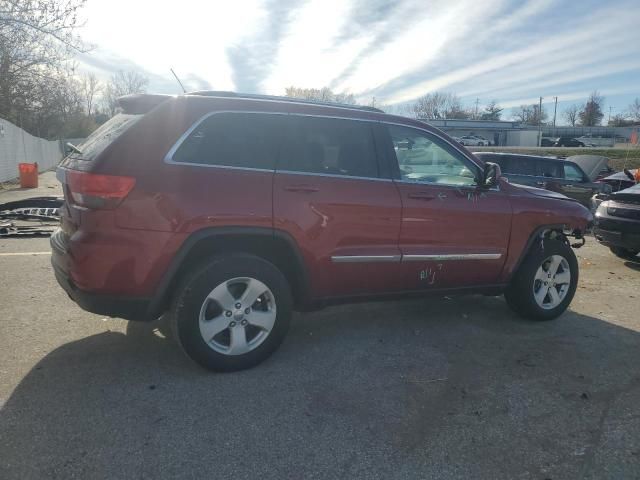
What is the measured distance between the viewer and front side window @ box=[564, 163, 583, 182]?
12800 mm

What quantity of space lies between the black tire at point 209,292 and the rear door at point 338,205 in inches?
12.1

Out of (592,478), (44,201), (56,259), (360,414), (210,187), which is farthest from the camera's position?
(44,201)

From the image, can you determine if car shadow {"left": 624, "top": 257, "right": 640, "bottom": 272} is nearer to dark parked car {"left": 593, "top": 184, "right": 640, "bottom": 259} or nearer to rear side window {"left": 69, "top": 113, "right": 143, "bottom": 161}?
dark parked car {"left": 593, "top": 184, "right": 640, "bottom": 259}

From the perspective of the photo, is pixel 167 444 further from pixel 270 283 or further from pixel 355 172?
pixel 355 172

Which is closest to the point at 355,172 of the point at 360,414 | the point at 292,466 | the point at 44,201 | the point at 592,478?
the point at 360,414

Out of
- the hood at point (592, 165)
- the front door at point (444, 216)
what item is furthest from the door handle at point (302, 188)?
the hood at point (592, 165)

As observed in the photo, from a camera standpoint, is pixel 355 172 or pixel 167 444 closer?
pixel 167 444

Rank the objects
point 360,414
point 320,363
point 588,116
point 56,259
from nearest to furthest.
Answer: point 360,414 < point 56,259 < point 320,363 < point 588,116

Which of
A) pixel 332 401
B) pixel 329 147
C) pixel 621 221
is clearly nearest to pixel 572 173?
pixel 621 221

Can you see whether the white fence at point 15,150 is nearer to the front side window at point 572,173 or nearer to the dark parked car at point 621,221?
the front side window at point 572,173

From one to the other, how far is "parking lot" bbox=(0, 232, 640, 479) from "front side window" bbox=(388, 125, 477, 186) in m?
1.39

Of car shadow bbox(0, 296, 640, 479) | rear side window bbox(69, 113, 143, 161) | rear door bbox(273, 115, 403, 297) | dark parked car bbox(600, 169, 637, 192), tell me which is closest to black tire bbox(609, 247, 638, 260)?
car shadow bbox(0, 296, 640, 479)

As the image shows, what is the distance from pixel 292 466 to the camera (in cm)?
254

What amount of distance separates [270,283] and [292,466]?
1.32 meters
